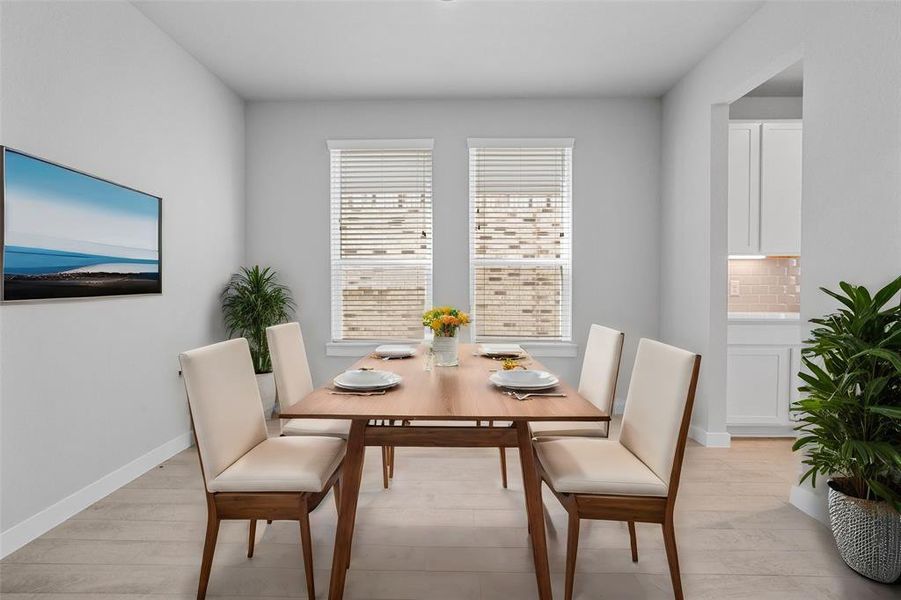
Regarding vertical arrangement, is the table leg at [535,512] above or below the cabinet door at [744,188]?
below

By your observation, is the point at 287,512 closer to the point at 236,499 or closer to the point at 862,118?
the point at 236,499

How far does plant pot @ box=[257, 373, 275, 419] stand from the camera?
13.2 ft

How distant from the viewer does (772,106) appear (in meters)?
4.06

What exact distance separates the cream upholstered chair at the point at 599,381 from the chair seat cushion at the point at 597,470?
0.22 metres

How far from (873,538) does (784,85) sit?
3448mm

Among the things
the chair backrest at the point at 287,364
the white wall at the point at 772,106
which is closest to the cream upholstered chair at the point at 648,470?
the chair backrest at the point at 287,364

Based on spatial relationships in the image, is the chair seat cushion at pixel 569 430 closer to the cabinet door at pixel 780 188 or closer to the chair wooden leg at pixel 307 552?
the chair wooden leg at pixel 307 552

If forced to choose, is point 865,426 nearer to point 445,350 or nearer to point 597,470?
point 597,470

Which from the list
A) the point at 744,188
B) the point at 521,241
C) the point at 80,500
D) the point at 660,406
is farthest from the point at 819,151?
the point at 80,500

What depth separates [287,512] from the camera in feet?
5.85

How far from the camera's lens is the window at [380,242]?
4477 mm

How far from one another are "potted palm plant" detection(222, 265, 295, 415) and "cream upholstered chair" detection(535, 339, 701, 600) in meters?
2.84

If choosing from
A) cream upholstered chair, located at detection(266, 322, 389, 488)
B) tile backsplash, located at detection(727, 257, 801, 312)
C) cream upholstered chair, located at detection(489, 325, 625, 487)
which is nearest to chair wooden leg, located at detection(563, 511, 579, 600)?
cream upholstered chair, located at detection(489, 325, 625, 487)

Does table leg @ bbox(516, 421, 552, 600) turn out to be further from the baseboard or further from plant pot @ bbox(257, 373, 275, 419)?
plant pot @ bbox(257, 373, 275, 419)
